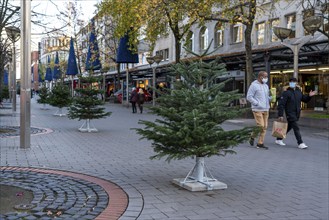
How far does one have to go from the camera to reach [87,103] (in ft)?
50.1

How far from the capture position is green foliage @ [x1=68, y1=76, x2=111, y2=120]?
603 inches

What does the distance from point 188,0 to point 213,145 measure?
14.8 metres

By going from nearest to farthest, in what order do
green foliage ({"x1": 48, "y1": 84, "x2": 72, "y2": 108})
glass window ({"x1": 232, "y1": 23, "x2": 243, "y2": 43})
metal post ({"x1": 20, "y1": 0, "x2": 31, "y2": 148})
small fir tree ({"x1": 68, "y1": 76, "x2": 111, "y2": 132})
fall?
metal post ({"x1": 20, "y1": 0, "x2": 31, "y2": 148}), small fir tree ({"x1": 68, "y1": 76, "x2": 111, "y2": 132}), green foliage ({"x1": 48, "y1": 84, "x2": 72, "y2": 108}), glass window ({"x1": 232, "y1": 23, "x2": 243, "y2": 43})

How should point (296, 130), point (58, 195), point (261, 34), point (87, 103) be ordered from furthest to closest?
point (261, 34), point (87, 103), point (296, 130), point (58, 195)

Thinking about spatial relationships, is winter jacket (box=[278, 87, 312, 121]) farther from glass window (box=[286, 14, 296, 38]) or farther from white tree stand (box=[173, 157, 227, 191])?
glass window (box=[286, 14, 296, 38])

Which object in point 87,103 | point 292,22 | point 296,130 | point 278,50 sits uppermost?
point 292,22

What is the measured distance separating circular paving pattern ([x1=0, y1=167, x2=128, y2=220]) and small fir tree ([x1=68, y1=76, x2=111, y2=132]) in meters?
7.66

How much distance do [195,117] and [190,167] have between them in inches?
100.0

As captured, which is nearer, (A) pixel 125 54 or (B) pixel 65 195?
(B) pixel 65 195

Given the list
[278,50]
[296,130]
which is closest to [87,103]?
[296,130]

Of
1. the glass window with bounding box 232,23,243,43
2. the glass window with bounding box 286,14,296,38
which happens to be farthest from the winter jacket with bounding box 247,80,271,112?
the glass window with bounding box 232,23,243,43

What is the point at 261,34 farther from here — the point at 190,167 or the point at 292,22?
the point at 190,167

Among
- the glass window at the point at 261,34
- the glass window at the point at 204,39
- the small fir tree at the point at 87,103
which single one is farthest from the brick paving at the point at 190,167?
the glass window at the point at 204,39

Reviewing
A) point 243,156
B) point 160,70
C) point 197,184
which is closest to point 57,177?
point 197,184
